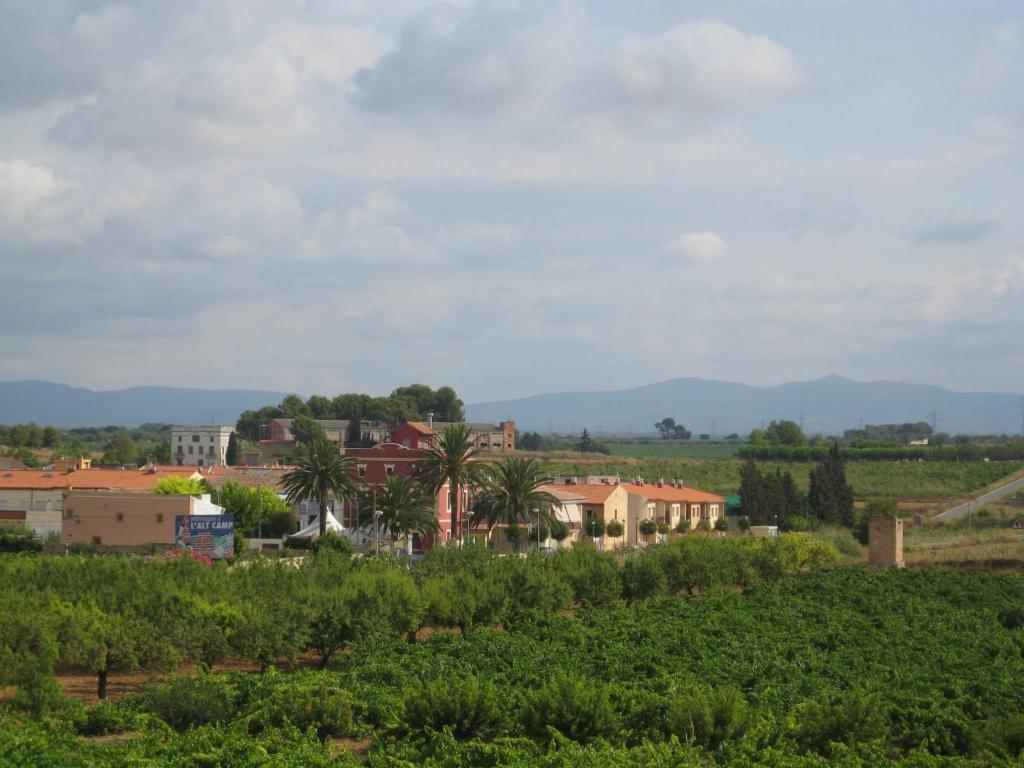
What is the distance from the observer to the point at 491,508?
5859cm

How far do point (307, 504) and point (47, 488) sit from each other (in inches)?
589

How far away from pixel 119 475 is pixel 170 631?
50253 mm

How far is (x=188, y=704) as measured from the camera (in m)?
22.2

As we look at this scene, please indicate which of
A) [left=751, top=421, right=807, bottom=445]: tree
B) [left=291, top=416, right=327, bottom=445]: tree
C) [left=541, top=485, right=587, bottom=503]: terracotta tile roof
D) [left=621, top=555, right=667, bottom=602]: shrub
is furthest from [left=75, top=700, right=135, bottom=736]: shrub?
[left=751, top=421, right=807, bottom=445]: tree

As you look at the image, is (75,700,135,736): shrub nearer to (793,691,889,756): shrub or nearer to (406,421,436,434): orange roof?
(793,691,889,756): shrub

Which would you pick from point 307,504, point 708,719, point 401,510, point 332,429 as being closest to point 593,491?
point 307,504

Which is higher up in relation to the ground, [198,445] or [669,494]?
[198,445]

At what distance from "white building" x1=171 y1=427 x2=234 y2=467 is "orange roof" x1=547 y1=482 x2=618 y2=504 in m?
78.0

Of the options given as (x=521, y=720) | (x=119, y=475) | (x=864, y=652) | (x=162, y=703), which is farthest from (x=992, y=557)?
(x=119, y=475)

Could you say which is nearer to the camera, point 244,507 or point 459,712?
point 459,712

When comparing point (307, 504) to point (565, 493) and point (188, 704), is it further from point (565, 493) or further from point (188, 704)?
point (188, 704)

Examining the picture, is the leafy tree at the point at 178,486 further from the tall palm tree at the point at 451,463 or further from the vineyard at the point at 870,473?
the vineyard at the point at 870,473

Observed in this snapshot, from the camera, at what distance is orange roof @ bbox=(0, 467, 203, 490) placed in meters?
70.7

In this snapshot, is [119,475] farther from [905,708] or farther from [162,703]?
[905,708]
